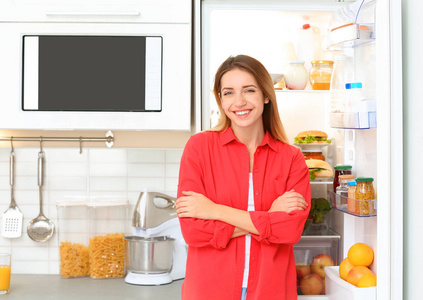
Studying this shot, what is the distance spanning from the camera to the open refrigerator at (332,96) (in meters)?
1.53

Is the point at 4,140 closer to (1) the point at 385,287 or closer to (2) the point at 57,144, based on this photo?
(2) the point at 57,144

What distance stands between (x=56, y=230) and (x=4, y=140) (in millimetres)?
486

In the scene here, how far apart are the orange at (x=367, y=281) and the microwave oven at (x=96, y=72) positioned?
0.86 m

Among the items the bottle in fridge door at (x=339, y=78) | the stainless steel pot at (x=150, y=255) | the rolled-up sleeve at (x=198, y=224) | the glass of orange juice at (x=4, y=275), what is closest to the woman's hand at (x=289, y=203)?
the rolled-up sleeve at (x=198, y=224)

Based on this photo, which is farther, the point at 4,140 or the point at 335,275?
the point at 4,140

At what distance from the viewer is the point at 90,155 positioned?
2.57m

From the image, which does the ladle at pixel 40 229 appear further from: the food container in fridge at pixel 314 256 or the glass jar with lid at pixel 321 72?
the glass jar with lid at pixel 321 72

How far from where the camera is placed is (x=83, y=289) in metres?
2.24

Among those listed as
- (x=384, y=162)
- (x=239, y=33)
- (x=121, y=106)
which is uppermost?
(x=239, y=33)

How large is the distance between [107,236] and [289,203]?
43.6 inches

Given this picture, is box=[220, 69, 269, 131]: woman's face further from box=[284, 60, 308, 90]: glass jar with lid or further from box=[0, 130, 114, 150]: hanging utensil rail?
box=[0, 130, 114, 150]: hanging utensil rail

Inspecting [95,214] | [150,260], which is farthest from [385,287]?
[95,214]

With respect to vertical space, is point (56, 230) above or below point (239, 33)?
below

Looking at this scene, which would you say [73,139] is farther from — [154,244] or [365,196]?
[365,196]
